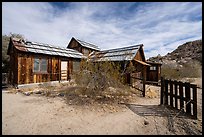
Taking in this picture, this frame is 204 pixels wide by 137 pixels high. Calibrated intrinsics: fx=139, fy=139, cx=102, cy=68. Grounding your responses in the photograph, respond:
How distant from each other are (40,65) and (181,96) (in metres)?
12.1

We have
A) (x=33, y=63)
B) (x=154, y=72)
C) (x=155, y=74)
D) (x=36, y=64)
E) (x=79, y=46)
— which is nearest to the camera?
(x=33, y=63)

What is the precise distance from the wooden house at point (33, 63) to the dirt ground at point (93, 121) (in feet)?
20.9

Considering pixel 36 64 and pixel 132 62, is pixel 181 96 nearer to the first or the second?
pixel 132 62

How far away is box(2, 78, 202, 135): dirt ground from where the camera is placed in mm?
4324

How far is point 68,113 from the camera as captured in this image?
5.82 m

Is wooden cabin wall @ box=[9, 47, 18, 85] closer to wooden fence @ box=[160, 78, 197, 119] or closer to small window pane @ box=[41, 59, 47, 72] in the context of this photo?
small window pane @ box=[41, 59, 47, 72]

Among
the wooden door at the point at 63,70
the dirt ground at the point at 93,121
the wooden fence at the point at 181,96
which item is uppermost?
→ the wooden door at the point at 63,70

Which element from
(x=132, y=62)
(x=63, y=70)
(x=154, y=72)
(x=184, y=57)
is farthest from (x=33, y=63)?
(x=184, y=57)

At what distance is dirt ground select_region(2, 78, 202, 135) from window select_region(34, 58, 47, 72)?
7.04 m

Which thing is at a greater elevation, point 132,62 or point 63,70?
point 132,62

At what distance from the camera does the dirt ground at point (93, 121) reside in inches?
170

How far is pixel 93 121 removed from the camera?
199 inches

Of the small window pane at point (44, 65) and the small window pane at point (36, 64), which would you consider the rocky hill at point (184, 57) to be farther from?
the small window pane at point (36, 64)

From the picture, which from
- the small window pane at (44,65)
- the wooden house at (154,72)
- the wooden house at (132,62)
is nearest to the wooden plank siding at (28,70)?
the small window pane at (44,65)
